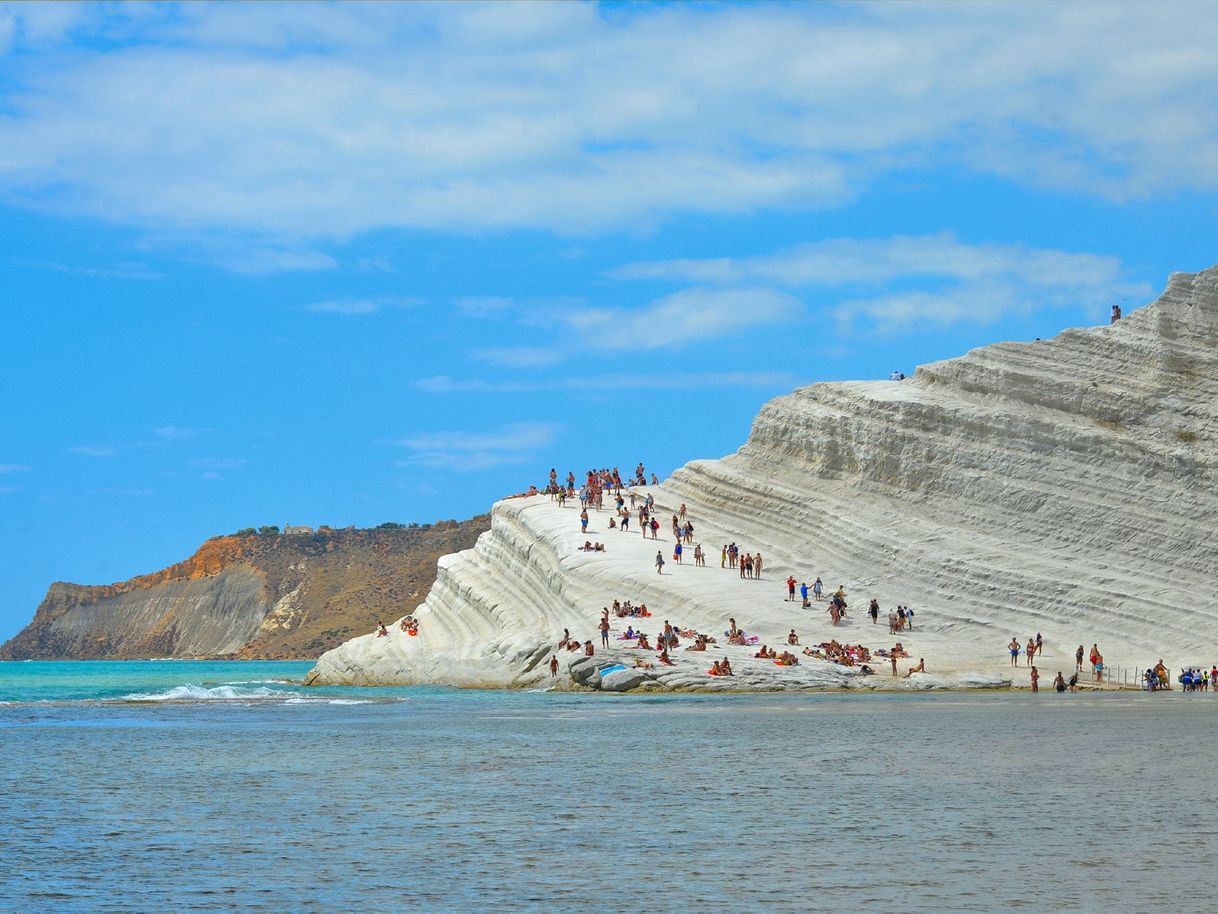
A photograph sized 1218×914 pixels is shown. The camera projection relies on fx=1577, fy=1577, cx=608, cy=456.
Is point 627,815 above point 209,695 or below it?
below

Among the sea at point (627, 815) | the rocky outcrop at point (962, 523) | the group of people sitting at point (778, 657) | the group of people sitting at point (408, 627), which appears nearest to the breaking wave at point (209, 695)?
the rocky outcrop at point (962, 523)

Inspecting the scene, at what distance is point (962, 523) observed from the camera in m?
49.1

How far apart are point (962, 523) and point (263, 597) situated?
86998mm

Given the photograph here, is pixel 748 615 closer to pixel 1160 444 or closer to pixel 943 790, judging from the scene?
pixel 1160 444

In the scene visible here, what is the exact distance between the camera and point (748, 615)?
44.3 meters

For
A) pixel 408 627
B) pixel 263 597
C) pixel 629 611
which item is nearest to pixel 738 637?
pixel 629 611

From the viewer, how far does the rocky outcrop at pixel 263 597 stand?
11875 cm

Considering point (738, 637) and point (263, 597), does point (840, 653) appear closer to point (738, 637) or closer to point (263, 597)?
point (738, 637)

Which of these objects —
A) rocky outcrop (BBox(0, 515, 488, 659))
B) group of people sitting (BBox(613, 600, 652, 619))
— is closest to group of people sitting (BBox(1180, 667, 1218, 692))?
group of people sitting (BBox(613, 600, 652, 619))

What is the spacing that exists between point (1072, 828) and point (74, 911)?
905 centimetres

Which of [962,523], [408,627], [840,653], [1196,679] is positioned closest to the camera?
[1196,679]

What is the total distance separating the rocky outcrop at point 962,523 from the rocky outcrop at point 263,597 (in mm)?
63246

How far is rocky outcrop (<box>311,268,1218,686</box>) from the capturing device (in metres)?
44.8

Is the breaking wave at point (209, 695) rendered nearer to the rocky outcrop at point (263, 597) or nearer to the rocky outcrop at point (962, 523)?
the rocky outcrop at point (962, 523)
